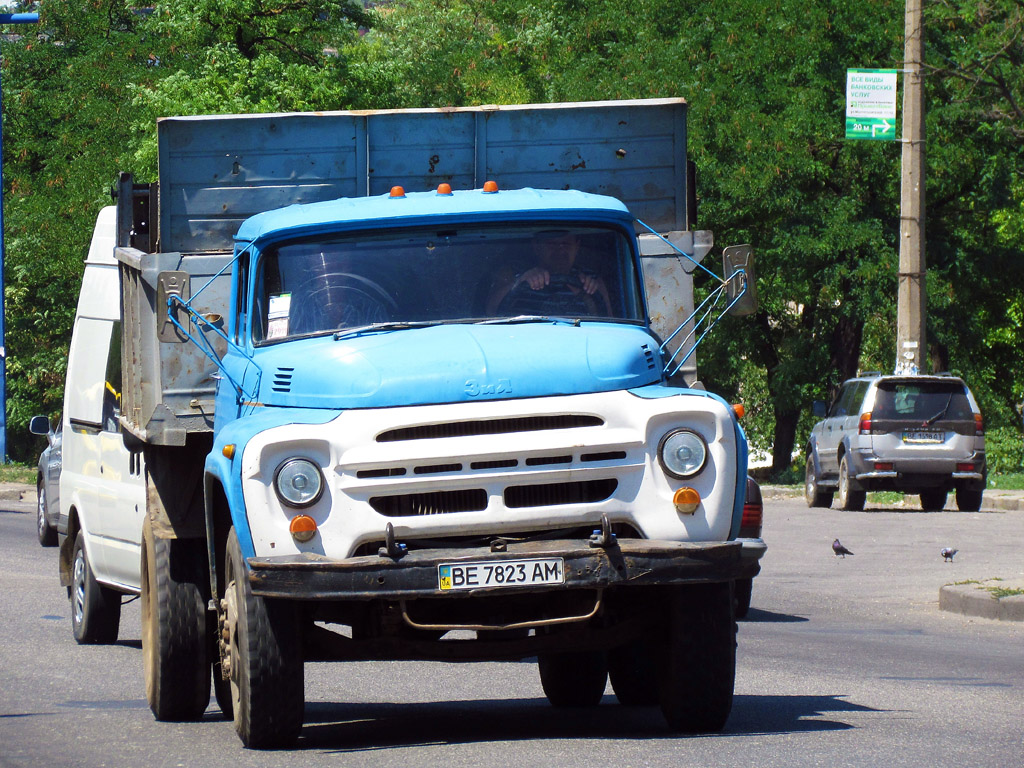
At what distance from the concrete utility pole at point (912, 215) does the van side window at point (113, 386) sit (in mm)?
16483

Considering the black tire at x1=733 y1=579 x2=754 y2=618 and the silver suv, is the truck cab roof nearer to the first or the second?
the black tire at x1=733 y1=579 x2=754 y2=618

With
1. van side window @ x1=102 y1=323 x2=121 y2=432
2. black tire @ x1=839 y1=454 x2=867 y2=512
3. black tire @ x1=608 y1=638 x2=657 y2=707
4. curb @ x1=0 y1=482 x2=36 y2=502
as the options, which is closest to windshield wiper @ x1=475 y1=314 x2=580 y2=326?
black tire @ x1=608 y1=638 x2=657 y2=707

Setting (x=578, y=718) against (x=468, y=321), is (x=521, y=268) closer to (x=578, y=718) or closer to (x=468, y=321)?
(x=468, y=321)

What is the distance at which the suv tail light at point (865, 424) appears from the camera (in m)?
25.5

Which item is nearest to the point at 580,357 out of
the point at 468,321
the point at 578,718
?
the point at 468,321

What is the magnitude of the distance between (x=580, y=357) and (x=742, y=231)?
31.4 m

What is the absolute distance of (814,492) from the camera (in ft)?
91.0

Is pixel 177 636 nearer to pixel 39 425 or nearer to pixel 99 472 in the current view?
pixel 99 472

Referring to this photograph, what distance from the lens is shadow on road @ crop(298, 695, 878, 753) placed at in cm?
786

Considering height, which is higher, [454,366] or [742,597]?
[454,366]

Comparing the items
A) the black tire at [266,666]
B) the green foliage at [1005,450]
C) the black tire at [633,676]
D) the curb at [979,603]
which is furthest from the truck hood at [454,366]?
the green foliage at [1005,450]

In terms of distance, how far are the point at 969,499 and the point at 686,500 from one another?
19.1 metres

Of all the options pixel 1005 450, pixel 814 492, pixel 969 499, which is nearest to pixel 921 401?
pixel 969 499

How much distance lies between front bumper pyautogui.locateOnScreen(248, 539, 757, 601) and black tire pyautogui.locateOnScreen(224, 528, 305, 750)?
9.2 inches
